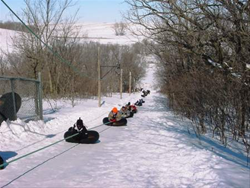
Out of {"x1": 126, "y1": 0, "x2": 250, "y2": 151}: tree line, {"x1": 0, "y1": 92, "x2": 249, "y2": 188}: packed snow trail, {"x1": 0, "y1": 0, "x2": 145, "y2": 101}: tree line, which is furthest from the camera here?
{"x1": 0, "y1": 0, "x2": 145, "y2": 101}: tree line

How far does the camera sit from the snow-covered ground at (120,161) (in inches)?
252

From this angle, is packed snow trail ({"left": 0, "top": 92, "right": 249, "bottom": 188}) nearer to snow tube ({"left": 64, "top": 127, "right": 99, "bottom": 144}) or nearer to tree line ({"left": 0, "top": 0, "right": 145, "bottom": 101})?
snow tube ({"left": 64, "top": 127, "right": 99, "bottom": 144})

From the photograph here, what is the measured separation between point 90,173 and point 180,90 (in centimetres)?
1136

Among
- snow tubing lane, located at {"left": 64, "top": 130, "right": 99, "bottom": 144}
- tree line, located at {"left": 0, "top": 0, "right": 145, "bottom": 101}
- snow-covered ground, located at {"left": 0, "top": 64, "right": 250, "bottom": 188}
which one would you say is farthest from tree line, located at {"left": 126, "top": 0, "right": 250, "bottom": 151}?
tree line, located at {"left": 0, "top": 0, "right": 145, "bottom": 101}

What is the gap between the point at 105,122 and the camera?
14797mm

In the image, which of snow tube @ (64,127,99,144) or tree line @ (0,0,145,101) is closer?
snow tube @ (64,127,99,144)

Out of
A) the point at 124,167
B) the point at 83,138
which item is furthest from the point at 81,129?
the point at 124,167

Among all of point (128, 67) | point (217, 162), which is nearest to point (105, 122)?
point (217, 162)

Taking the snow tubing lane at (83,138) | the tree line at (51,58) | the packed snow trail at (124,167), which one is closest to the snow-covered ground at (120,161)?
the packed snow trail at (124,167)

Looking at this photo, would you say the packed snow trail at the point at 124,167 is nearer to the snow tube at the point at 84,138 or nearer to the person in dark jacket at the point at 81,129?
the snow tube at the point at 84,138

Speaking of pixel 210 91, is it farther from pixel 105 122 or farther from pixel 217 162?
pixel 105 122

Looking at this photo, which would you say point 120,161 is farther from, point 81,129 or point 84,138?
point 81,129

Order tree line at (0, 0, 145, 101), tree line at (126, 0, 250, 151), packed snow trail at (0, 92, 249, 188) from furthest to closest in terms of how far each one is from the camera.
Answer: tree line at (0, 0, 145, 101), tree line at (126, 0, 250, 151), packed snow trail at (0, 92, 249, 188)

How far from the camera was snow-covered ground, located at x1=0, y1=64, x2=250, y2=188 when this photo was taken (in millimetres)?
6410
